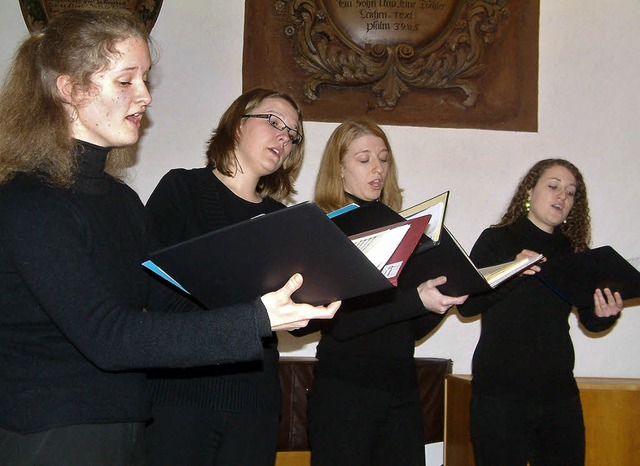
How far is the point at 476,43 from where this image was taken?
351 cm

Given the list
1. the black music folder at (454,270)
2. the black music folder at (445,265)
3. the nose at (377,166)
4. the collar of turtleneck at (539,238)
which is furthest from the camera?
the collar of turtleneck at (539,238)

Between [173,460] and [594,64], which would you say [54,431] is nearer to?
[173,460]

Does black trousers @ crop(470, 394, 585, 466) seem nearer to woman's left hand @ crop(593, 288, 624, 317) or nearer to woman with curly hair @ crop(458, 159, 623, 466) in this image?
woman with curly hair @ crop(458, 159, 623, 466)

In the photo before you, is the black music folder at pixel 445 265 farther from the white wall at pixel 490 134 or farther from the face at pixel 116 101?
the white wall at pixel 490 134

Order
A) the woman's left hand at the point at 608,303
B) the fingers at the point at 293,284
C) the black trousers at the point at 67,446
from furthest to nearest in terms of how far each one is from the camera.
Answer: the woman's left hand at the point at 608,303, the fingers at the point at 293,284, the black trousers at the point at 67,446

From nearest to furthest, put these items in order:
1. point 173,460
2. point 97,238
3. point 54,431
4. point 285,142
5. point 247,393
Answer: point 54,431 < point 97,238 < point 173,460 < point 247,393 < point 285,142

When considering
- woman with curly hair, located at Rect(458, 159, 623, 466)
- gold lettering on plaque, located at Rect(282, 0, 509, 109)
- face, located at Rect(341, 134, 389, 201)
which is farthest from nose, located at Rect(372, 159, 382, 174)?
gold lettering on plaque, located at Rect(282, 0, 509, 109)

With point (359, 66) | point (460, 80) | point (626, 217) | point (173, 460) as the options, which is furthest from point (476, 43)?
point (173, 460)

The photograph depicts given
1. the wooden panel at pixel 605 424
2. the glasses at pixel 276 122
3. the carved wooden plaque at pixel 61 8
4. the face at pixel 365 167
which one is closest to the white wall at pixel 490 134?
the carved wooden plaque at pixel 61 8

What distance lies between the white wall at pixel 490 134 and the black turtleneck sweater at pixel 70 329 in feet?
6.85

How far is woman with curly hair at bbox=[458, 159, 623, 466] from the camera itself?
8.27ft

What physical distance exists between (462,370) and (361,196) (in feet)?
4.16

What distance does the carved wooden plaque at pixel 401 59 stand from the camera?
3.44m

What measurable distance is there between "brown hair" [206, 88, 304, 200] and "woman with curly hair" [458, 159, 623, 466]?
88 centimetres
